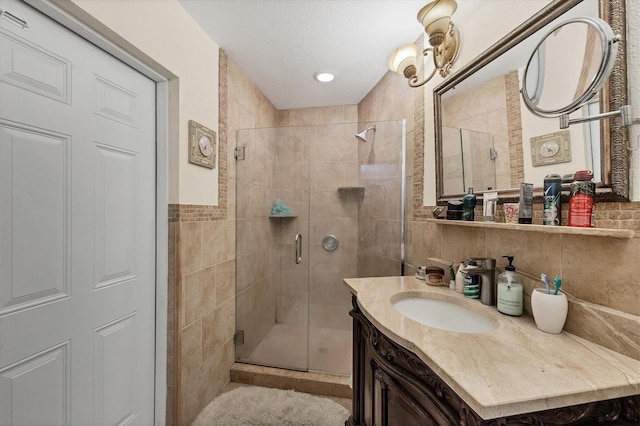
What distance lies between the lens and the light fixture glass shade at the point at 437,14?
110 cm

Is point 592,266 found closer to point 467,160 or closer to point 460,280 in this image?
point 460,280

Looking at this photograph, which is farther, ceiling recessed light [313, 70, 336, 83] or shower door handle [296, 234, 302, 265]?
shower door handle [296, 234, 302, 265]

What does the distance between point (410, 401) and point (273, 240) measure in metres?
1.79

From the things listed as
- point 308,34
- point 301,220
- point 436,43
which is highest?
point 308,34

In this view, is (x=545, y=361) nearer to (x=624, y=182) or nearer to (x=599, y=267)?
(x=599, y=267)

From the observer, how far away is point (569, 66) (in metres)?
0.78

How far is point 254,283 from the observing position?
2217mm

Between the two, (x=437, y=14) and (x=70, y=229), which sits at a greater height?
(x=437, y=14)

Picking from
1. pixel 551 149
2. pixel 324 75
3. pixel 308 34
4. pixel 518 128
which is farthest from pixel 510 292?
pixel 324 75

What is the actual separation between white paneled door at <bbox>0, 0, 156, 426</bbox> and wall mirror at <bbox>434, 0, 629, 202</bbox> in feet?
5.32

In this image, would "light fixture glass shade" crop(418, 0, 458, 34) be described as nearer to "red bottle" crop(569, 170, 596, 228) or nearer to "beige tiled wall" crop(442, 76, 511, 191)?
"beige tiled wall" crop(442, 76, 511, 191)

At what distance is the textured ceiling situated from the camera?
4.61 feet

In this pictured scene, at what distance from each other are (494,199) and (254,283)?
73.9 inches

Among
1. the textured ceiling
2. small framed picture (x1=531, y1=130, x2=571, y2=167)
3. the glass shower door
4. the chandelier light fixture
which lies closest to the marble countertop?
small framed picture (x1=531, y1=130, x2=571, y2=167)
